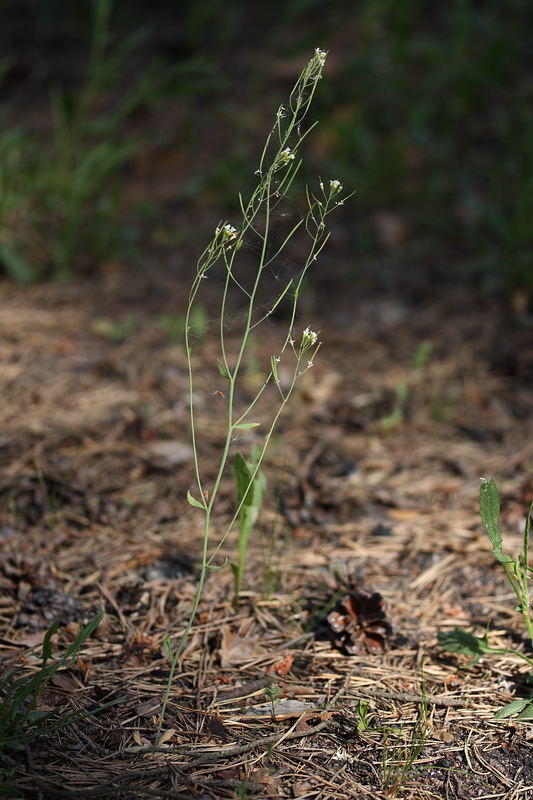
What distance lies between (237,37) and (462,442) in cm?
392

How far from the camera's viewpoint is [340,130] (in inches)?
161

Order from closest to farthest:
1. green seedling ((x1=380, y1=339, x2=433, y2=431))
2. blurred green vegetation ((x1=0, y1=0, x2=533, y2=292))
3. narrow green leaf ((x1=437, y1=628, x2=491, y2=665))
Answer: narrow green leaf ((x1=437, y1=628, x2=491, y2=665)) → green seedling ((x1=380, y1=339, x2=433, y2=431)) → blurred green vegetation ((x1=0, y1=0, x2=533, y2=292))

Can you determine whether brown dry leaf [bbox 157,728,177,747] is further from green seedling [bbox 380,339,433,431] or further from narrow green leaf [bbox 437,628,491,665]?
green seedling [bbox 380,339,433,431]

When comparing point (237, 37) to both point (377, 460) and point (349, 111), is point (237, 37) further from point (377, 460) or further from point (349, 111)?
point (377, 460)

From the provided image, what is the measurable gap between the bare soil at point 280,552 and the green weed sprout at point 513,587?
5 cm

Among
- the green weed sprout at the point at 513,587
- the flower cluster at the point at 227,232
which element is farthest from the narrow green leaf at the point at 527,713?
the flower cluster at the point at 227,232

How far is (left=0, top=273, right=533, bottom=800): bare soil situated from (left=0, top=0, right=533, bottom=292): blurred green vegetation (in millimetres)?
367

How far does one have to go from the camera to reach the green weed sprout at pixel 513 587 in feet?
4.85

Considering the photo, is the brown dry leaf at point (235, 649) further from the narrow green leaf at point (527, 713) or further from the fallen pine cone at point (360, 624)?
the narrow green leaf at point (527, 713)

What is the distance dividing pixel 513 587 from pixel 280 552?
0.65 metres

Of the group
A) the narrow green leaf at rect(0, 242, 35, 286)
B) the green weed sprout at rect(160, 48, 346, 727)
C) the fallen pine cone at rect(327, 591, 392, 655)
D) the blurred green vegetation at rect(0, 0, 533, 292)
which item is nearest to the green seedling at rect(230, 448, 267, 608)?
the green weed sprout at rect(160, 48, 346, 727)

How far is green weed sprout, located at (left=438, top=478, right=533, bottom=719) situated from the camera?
4.85 ft

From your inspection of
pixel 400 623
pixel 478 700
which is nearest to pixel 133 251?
pixel 400 623

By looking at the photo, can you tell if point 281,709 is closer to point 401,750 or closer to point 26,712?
point 401,750
